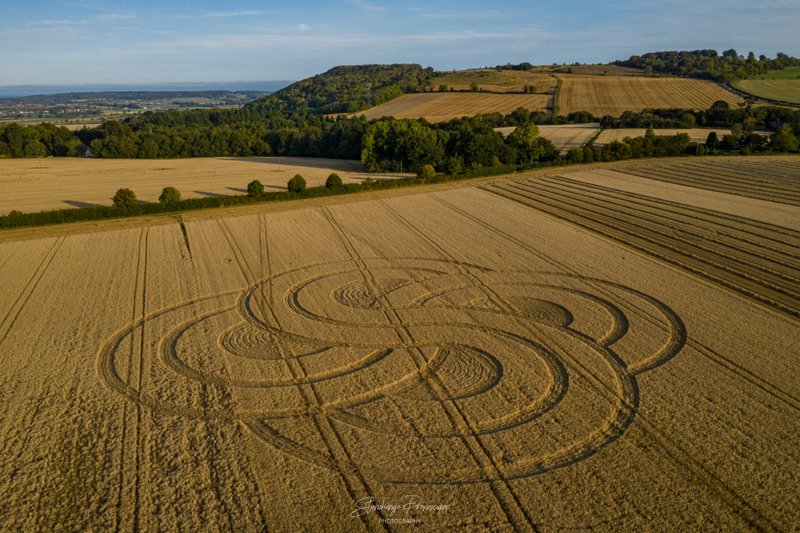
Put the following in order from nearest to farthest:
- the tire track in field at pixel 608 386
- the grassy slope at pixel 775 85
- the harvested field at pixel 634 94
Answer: the tire track in field at pixel 608 386 → the harvested field at pixel 634 94 → the grassy slope at pixel 775 85

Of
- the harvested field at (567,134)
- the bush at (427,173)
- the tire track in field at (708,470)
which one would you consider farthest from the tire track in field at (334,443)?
the harvested field at (567,134)

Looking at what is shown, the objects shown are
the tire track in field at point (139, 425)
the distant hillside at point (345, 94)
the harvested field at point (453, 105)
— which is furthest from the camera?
the distant hillside at point (345, 94)

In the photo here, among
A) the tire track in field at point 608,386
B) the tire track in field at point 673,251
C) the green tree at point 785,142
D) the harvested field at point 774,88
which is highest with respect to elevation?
the harvested field at point 774,88

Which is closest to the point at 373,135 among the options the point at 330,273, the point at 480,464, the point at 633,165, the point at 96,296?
the point at 633,165

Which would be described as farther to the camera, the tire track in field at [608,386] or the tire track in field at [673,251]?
the tire track in field at [673,251]

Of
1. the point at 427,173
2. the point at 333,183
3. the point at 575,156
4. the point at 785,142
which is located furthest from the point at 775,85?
the point at 333,183

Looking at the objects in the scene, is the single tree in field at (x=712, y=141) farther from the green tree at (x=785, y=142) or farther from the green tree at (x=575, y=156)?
the green tree at (x=575, y=156)

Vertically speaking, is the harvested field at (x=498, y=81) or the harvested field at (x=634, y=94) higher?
the harvested field at (x=498, y=81)

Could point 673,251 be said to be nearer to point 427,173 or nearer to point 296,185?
point 427,173
